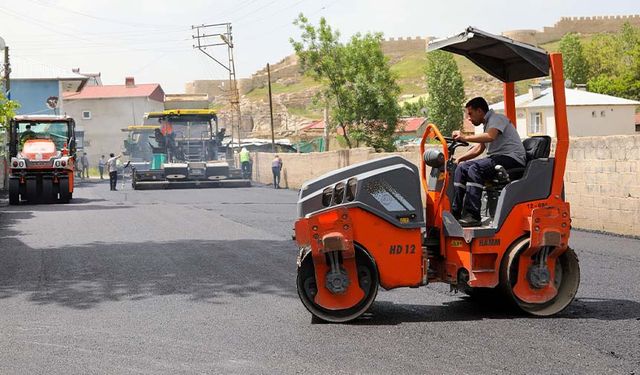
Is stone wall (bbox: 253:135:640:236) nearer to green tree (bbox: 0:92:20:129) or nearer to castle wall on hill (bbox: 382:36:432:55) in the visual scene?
green tree (bbox: 0:92:20:129)

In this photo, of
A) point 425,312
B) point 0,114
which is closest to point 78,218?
point 0,114

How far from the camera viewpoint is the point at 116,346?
790 cm

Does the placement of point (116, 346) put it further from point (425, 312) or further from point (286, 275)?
point (286, 275)

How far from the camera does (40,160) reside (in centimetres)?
3067

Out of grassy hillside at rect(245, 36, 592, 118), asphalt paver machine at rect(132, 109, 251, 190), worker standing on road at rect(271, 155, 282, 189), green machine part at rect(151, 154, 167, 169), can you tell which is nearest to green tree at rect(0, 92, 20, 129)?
asphalt paver machine at rect(132, 109, 251, 190)

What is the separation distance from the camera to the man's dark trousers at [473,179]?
29.3 feet

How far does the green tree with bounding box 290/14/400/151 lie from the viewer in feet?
159

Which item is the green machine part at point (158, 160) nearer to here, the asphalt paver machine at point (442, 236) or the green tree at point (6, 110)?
the green tree at point (6, 110)

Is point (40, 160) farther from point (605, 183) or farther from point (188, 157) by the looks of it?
point (605, 183)

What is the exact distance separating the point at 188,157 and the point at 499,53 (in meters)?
33.2

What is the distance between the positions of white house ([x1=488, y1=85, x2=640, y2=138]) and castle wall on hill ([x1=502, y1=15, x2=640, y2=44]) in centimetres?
7907

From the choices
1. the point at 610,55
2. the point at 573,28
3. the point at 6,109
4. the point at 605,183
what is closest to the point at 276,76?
the point at 573,28

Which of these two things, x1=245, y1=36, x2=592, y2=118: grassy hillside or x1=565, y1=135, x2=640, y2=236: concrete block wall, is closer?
x1=565, y1=135, x2=640, y2=236: concrete block wall

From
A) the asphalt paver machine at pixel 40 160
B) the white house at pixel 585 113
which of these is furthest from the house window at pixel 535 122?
the asphalt paver machine at pixel 40 160
